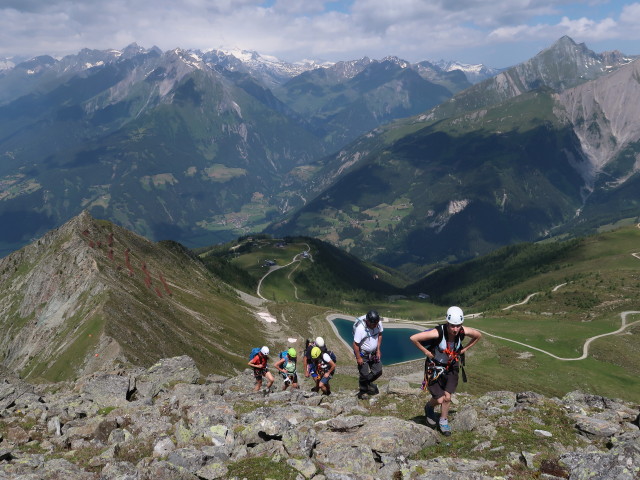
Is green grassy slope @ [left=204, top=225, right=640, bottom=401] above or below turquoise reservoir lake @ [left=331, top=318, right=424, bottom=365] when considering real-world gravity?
above

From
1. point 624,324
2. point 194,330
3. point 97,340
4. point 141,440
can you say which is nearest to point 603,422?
point 141,440

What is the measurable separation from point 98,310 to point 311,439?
70.2m

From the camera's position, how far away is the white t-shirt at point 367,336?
26469mm

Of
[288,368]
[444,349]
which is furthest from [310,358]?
[444,349]

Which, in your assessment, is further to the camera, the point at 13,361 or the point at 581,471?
the point at 13,361

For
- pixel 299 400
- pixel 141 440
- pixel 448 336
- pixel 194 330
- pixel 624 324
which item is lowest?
pixel 624 324

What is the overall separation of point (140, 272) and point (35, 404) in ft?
283

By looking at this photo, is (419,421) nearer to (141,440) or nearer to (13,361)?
(141,440)

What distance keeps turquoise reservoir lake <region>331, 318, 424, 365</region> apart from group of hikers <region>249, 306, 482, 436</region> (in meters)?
99.1

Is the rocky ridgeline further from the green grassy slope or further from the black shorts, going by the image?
the green grassy slope

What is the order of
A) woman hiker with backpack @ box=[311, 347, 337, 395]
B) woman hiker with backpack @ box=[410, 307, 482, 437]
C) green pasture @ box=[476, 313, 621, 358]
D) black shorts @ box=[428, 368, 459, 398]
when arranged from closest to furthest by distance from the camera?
woman hiker with backpack @ box=[410, 307, 482, 437] → black shorts @ box=[428, 368, 459, 398] → woman hiker with backpack @ box=[311, 347, 337, 395] → green pasture @ box=[476, 313, 621, 358]

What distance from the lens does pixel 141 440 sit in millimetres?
23094

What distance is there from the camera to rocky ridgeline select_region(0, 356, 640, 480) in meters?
17.5

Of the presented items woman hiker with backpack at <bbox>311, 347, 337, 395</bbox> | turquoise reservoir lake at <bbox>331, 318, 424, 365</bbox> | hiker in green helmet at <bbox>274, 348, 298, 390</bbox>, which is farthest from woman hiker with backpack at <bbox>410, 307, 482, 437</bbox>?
turquoise reservoir lake at <bbox>331, 318, 424, 365</bbox>
